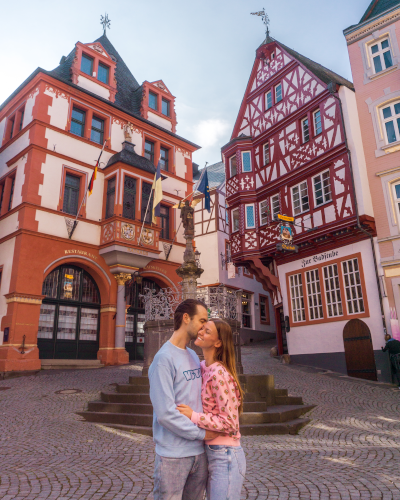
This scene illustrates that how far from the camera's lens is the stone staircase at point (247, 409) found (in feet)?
24.5

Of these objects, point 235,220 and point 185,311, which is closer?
point 185,311

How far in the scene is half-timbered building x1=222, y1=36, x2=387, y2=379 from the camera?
49.6ft

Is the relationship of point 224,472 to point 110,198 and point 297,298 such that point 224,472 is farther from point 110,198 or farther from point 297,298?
point 110,198

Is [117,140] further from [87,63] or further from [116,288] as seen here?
[116,288]

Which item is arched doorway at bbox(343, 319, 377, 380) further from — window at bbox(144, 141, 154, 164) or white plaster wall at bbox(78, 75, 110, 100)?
white plaster wall at bbox(78, 75, 110, 100)

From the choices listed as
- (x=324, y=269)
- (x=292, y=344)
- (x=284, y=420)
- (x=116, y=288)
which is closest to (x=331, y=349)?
(x=292, y=344)

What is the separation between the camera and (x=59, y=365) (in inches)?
666

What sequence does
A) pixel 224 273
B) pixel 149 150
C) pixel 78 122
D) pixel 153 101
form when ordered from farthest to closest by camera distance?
pixel 224 273 < pixel 153 101 < pixel 149 150 < pixel 78 122

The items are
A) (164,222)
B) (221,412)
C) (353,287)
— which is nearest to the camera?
(221,412)

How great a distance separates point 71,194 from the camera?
1919cm

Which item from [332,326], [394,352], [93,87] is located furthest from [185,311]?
[93,87]

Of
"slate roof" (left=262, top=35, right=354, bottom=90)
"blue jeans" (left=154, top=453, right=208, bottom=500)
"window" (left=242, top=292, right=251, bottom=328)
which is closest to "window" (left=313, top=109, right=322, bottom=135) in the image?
"slate roof" (left=262, top=35, right=354, bottom=90)

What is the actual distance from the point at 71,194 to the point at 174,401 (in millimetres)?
18087

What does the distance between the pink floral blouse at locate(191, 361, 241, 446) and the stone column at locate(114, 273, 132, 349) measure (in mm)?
16292
